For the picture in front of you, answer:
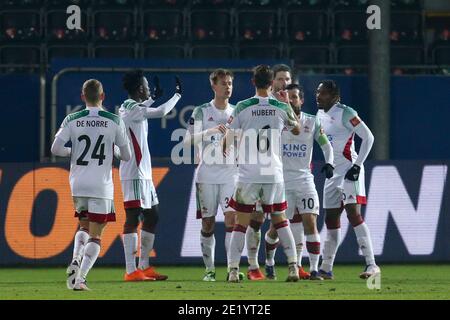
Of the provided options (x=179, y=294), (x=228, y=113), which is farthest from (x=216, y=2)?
(x=179, y=294)

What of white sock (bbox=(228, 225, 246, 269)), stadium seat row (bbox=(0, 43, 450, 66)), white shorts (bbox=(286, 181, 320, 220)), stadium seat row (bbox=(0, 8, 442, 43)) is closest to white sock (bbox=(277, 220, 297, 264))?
white sock (bbox=(228, 225, 246, 269))

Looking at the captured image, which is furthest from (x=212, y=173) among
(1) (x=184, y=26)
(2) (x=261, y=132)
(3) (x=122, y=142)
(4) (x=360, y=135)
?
(1) (x=184, y=26)

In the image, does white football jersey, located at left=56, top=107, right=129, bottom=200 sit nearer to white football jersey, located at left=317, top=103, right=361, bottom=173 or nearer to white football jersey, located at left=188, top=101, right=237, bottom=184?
white football jersey, located at left=188, top=101, right=237, bottom=184

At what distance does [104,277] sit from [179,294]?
3070 millimetres

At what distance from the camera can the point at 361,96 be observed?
695 inches

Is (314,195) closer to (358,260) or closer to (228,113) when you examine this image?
(228,113)

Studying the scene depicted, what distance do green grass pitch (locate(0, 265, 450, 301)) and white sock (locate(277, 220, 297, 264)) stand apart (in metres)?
0.26

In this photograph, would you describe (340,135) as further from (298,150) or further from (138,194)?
(138,194)

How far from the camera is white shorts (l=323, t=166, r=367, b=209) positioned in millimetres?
12938

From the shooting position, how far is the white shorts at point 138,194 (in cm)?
1293

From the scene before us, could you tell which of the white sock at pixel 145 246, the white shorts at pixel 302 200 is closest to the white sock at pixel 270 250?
the white shorts at pixel 302 200

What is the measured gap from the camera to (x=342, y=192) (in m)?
13.0

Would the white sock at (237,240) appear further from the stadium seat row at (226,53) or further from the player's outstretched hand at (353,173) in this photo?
the stadium seat row at (226,53)

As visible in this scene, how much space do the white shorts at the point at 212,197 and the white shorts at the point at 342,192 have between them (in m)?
0.99
